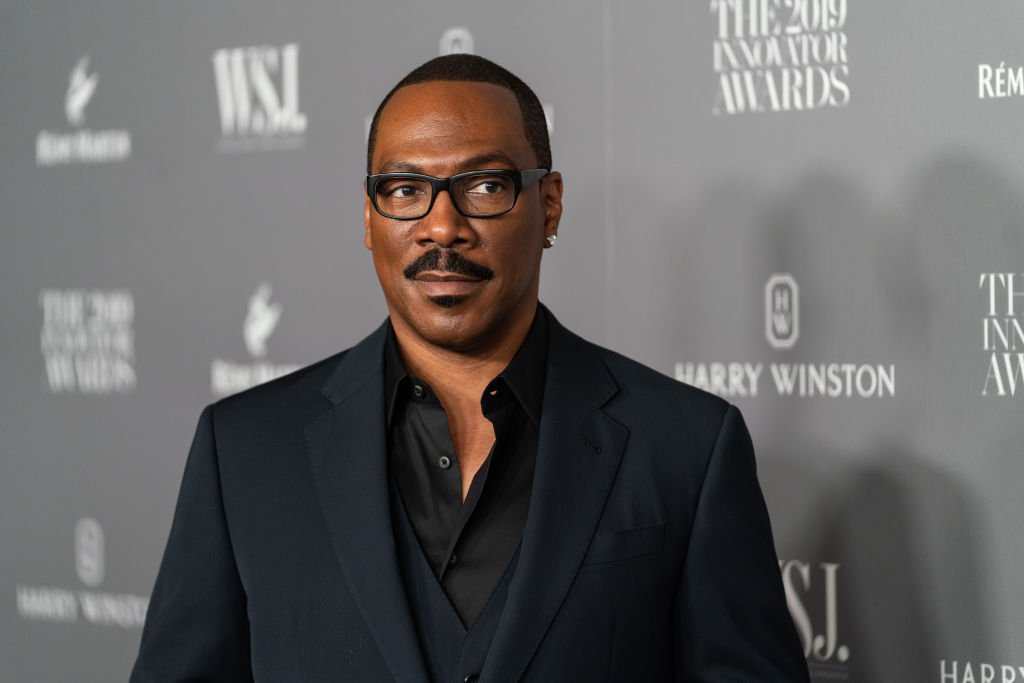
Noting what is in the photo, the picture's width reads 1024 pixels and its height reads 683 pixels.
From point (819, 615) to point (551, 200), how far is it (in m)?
0.86

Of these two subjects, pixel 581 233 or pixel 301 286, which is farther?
pixel 301 286

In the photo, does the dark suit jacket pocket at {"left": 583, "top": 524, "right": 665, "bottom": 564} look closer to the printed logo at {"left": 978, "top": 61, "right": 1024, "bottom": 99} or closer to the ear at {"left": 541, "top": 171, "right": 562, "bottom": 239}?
the ear at {"left": 541, "top": 171, "right": 562, "bottom": 239}

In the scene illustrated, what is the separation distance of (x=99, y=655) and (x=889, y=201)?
1797mm

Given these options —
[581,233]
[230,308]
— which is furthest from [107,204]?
[581,233]

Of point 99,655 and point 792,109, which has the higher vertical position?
point 792,109

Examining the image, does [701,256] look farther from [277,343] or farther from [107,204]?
[107,204]

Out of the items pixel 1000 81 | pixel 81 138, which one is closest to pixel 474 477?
pixel 1000 81

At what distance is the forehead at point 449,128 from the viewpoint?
1237mm

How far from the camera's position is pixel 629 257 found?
1956mm

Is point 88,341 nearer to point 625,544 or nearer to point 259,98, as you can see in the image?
point 259,98

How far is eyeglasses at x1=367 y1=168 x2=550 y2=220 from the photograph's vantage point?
1229mm

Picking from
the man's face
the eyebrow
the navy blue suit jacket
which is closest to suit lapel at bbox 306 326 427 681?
the navy blue suit jacket

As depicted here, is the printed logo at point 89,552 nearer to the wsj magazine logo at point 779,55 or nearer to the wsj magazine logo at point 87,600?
the wsj magazine logo at point 87,600

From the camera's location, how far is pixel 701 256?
1.89m
